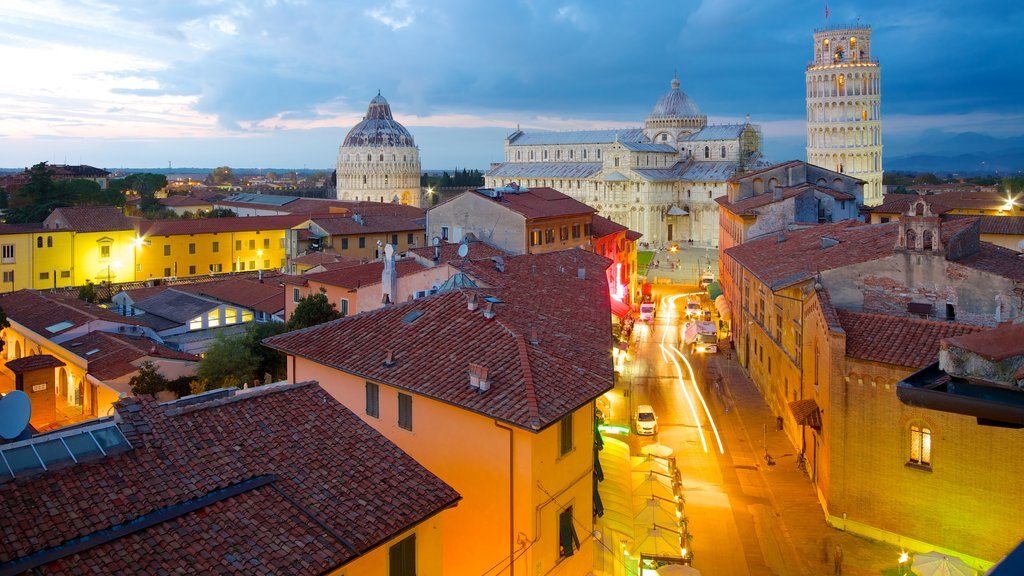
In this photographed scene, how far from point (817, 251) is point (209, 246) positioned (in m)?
49.6

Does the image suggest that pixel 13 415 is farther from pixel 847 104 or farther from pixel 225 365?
pixel 847 104

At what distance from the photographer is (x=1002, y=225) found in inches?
1596

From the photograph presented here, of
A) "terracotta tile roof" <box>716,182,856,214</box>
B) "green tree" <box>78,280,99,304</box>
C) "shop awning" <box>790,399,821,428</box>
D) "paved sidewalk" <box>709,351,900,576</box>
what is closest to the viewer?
"paved sidewalk" <box>709,351,900,576</box>

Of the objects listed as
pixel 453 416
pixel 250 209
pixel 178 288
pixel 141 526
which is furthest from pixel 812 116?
pixel 141 526

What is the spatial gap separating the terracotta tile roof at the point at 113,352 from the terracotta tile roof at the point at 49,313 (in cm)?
140

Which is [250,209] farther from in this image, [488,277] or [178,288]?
[488,277]

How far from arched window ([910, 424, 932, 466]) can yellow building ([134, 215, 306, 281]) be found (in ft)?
160

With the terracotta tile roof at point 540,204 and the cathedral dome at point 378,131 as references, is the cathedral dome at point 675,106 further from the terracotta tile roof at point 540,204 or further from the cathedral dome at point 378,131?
the terracotta tile roof at point 540,204

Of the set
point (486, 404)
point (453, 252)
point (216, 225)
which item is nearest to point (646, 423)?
point (453, 252)

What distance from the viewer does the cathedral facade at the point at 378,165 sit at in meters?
124

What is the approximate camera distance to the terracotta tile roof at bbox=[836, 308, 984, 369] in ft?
57.4

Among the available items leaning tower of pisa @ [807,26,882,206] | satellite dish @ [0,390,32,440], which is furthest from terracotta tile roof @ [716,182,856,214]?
leaning tower of pisa @ [807,26,882,206]

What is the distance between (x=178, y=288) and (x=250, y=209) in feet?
186

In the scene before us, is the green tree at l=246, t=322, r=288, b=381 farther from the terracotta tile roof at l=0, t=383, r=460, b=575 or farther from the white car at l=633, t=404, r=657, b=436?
the terracotta tile roof at l=0, t=383, r=460, b=575
